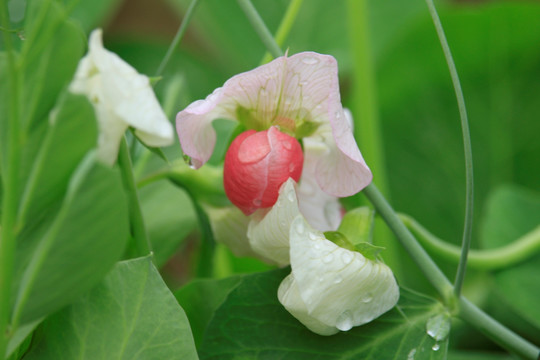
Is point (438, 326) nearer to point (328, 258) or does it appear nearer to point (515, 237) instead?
point (328, 258)

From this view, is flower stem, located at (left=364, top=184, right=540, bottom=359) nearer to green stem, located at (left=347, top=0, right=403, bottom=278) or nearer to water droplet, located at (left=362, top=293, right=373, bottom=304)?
water droplet, located at (left=362, top=293, right=373, bottom=304)

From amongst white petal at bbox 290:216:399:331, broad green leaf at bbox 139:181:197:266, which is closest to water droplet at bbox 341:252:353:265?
white petal at bbox 290:216:399:331

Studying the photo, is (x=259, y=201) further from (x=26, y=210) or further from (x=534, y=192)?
(x=534, y=192)

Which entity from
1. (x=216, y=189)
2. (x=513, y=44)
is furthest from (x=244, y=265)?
(x=513, y=44)

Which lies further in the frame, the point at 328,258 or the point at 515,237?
the point at 515,237

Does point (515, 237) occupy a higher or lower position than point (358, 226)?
lower

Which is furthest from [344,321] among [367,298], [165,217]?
[165,217]
